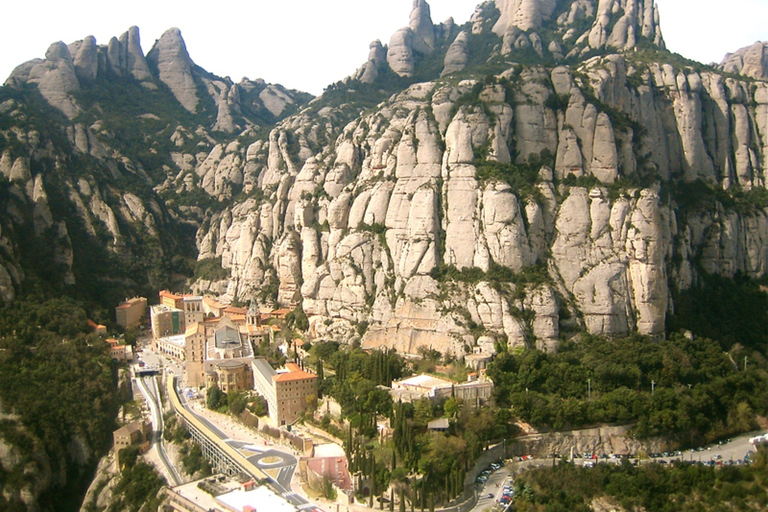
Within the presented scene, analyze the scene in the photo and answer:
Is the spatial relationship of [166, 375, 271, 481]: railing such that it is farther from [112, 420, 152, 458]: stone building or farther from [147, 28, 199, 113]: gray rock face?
[147, 28, 199, 113]: gray rock face

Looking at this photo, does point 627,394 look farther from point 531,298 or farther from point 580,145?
point 580,145

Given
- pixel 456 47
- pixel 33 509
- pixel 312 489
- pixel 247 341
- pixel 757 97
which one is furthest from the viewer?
pixel 456 47

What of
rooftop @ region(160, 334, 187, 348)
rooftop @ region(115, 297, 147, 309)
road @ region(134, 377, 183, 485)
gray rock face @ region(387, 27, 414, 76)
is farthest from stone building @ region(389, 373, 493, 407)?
gray rock face @ region(387, 27, 414, 76)

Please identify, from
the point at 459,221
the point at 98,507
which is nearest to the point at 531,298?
the point at 459,221

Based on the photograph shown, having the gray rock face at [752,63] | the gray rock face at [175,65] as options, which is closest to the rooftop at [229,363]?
the gray rock face at [752,63]

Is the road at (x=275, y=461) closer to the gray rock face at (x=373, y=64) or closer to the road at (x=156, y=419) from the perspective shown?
the road at (x=156, y=419)

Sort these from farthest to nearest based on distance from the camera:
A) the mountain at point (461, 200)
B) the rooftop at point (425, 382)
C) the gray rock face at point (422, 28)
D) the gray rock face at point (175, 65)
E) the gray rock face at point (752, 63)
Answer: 1. the gray rock face at point (175, 65)
2. the gray rock face at point (422, 28)
3. the gray rock face at point (752, 63)
4. the mountain at point (461, 200)
5. the rooftop at point (425, 382)
